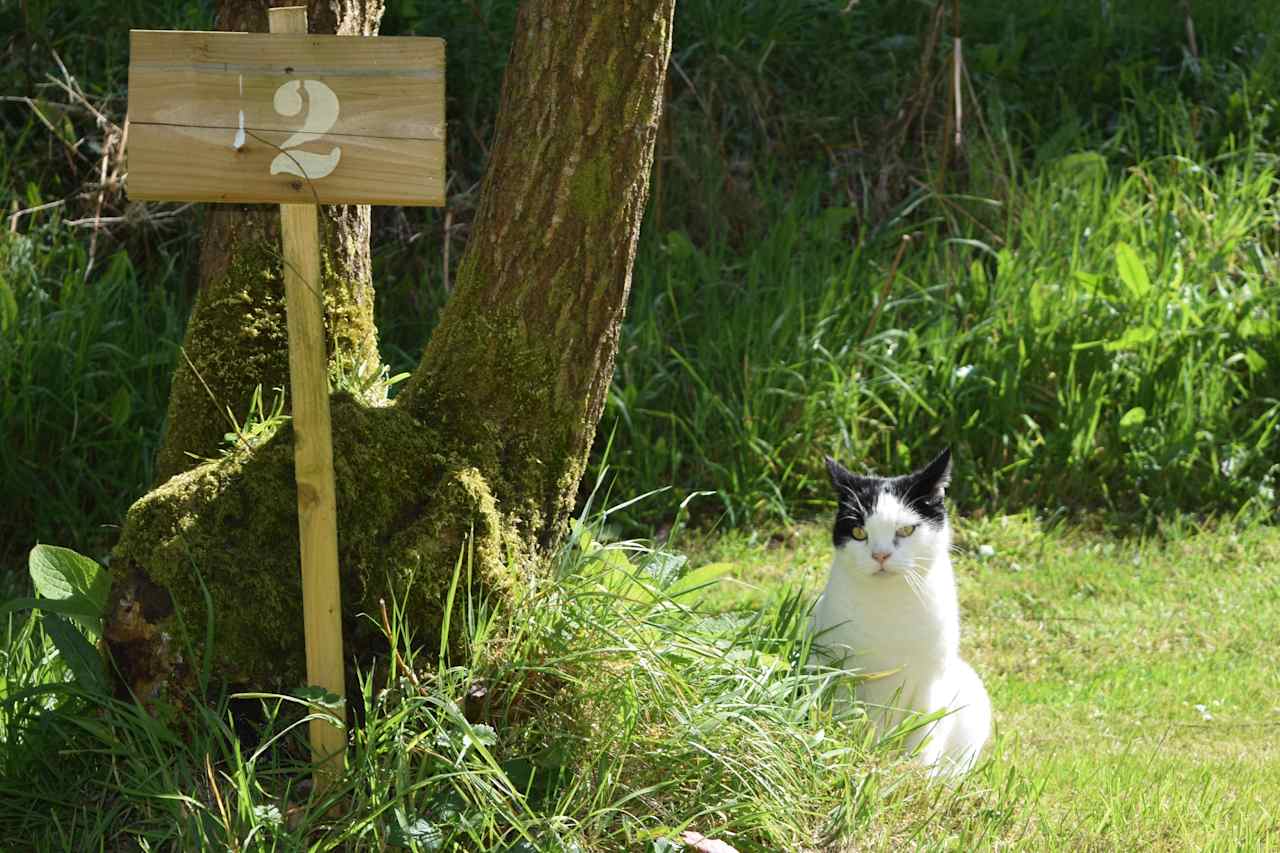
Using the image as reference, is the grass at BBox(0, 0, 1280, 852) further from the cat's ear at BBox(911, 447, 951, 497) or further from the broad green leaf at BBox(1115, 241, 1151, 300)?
the cat's ear at BBox(911, 447, 951, 497)

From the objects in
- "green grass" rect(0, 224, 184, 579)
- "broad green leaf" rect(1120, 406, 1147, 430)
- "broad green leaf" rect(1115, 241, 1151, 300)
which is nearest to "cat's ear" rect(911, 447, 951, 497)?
"broad green leaf" rect(1120, 406, 1147, 430)

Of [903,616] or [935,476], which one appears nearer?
[903,616]

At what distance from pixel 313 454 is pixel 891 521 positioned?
1.67m

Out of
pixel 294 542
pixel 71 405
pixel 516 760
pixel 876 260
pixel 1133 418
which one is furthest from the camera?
pixel 876 260

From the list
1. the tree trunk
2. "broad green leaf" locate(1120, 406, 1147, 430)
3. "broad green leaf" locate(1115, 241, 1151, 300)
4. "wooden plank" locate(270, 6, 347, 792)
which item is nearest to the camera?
"wooden plank" locate(270, 6, 347, 792)

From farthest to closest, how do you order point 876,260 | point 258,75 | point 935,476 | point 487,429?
point 876,260, point 935,476, point 487,429, point 258,75

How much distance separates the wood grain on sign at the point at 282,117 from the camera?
2.73 metres

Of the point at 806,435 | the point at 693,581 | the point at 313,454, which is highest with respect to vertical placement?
the point at 313,454

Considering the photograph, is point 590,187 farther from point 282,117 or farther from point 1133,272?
point 1133,272

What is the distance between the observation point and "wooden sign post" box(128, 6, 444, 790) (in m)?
2.73

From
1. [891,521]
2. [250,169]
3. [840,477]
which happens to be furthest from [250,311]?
[891,521]

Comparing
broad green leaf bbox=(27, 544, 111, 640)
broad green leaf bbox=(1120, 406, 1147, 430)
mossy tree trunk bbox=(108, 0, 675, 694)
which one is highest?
mossy tree trunk bbox=(108, 0, 675, 694)

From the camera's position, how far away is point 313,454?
284 cm

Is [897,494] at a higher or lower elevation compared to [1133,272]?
lower
